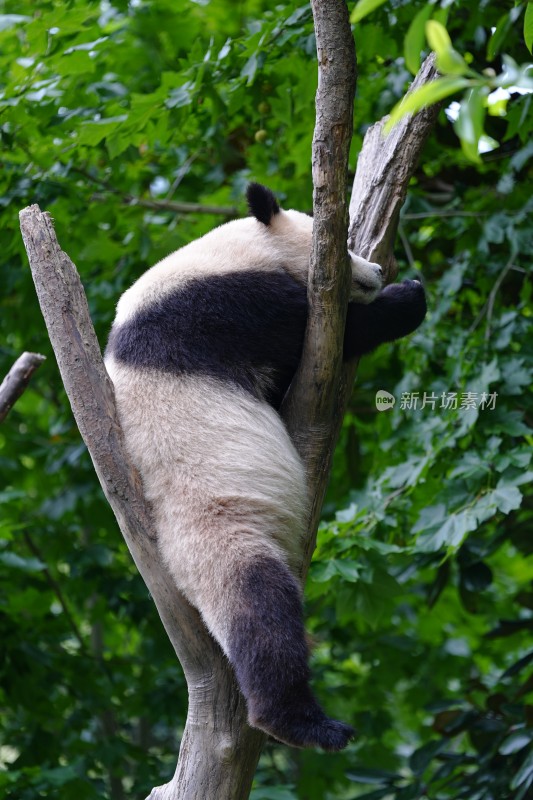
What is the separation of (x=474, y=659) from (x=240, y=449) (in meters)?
4.97

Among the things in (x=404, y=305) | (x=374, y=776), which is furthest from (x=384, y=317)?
(x=374, y=776)

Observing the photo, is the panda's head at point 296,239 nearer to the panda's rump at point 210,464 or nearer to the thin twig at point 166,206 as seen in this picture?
the panda's rump at point 210,464

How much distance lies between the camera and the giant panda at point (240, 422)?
8.27ft

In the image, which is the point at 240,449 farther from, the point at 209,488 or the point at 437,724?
the point at 437,724

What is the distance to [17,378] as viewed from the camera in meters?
3.90

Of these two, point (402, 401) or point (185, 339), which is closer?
point (185, 339)

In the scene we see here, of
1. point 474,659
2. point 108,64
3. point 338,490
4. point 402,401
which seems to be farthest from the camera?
point 474,659

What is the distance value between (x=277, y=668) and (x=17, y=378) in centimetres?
206

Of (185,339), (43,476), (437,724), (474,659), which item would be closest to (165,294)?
(185,339)

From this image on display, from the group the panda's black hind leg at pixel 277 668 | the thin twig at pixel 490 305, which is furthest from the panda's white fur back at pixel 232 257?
the panda's black hind leg at pixel 277 668

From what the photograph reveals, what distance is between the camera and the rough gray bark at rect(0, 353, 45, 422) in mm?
3873

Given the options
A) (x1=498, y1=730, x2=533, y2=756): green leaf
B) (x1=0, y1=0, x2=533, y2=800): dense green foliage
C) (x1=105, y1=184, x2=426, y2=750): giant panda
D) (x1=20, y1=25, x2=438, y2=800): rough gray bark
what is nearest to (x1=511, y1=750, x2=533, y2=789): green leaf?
(x1=0, y1=0, x2=533, y2=800): dense green foliage

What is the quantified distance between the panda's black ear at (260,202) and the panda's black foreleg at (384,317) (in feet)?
1.71

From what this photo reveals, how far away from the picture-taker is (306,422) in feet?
10.0
